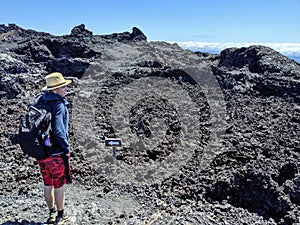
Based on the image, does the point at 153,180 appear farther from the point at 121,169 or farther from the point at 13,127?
the point at 13,127

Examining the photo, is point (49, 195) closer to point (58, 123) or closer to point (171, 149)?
point (58, 123)

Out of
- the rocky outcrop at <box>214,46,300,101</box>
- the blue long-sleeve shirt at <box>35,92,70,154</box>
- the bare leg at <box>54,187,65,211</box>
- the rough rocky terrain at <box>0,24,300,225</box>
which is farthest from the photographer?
the rocky outcrop at <box>214,46,300,101</box>

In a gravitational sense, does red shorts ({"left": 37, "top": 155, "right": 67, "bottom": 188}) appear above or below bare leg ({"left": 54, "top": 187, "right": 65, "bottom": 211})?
above

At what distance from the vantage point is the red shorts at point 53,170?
379cm

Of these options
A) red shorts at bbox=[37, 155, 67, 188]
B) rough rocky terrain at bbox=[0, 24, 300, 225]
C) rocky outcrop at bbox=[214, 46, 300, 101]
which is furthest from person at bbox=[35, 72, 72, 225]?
rocky outcrop at bbox=[214, 46, 300, 101]

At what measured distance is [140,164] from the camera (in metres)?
6.21

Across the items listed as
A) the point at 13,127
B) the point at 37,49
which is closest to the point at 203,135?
the point at 13,127

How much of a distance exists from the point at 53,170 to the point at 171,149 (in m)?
3.40

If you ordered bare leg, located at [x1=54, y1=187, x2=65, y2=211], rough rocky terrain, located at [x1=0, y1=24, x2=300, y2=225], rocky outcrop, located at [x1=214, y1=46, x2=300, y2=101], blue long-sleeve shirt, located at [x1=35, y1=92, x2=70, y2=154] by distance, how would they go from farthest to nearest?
1. rocky outcrop, located at [x1=214, y1=46, x2=300, y2=101]
2. rough rocky terrain, located at [x1=0, y1=24, x2=300, y2=225]
3. bare leg, located at [x1=54, y1=187, x2=65, y2=211]
4. blue long-sleeve shirt, located at [x1=35, y1=92, x2=70, y2=154]

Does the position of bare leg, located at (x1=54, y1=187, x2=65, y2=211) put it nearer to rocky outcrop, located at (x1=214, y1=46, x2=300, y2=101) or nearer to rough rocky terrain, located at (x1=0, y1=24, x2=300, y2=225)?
rough rocky terrain, located at (x1=0, y1=24, x2=300, y2=225)

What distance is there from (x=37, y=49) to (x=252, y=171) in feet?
53.4

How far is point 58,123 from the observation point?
3.70 metres

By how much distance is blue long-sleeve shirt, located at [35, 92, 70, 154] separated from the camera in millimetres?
3686

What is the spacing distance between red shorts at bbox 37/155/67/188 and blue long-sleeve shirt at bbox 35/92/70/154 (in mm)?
114
